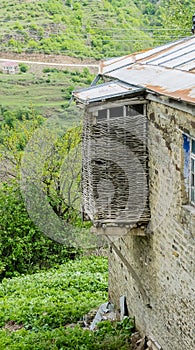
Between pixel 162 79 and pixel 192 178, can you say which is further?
pixel 162 79

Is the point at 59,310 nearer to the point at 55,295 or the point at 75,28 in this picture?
the point at 55,295

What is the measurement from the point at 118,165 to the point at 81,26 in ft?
125

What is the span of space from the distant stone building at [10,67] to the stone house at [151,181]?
1369 inches

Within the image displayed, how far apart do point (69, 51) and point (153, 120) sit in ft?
119

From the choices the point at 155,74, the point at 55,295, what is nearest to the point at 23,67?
the point at 55,295

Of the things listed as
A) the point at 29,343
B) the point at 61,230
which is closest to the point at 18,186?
the point at 61,230

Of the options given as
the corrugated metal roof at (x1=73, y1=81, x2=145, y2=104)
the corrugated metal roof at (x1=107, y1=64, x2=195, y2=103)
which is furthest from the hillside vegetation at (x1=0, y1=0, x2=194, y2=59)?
the corrugated metal roof at (x1=73, y1=81, x2=145, y2=104)

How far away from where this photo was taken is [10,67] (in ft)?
148

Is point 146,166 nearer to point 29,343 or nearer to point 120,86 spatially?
point 120,86

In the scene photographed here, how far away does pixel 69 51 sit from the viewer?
44719 mm

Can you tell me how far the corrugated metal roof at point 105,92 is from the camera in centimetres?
940

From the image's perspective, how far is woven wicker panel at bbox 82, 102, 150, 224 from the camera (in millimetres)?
9672

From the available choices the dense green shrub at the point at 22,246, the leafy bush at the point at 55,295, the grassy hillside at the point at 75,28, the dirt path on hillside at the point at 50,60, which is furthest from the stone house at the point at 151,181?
the dirt path on hillside at the point at 50,60

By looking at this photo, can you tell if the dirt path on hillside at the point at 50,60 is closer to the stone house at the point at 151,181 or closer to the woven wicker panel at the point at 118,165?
the stone house at the point at 151,181
